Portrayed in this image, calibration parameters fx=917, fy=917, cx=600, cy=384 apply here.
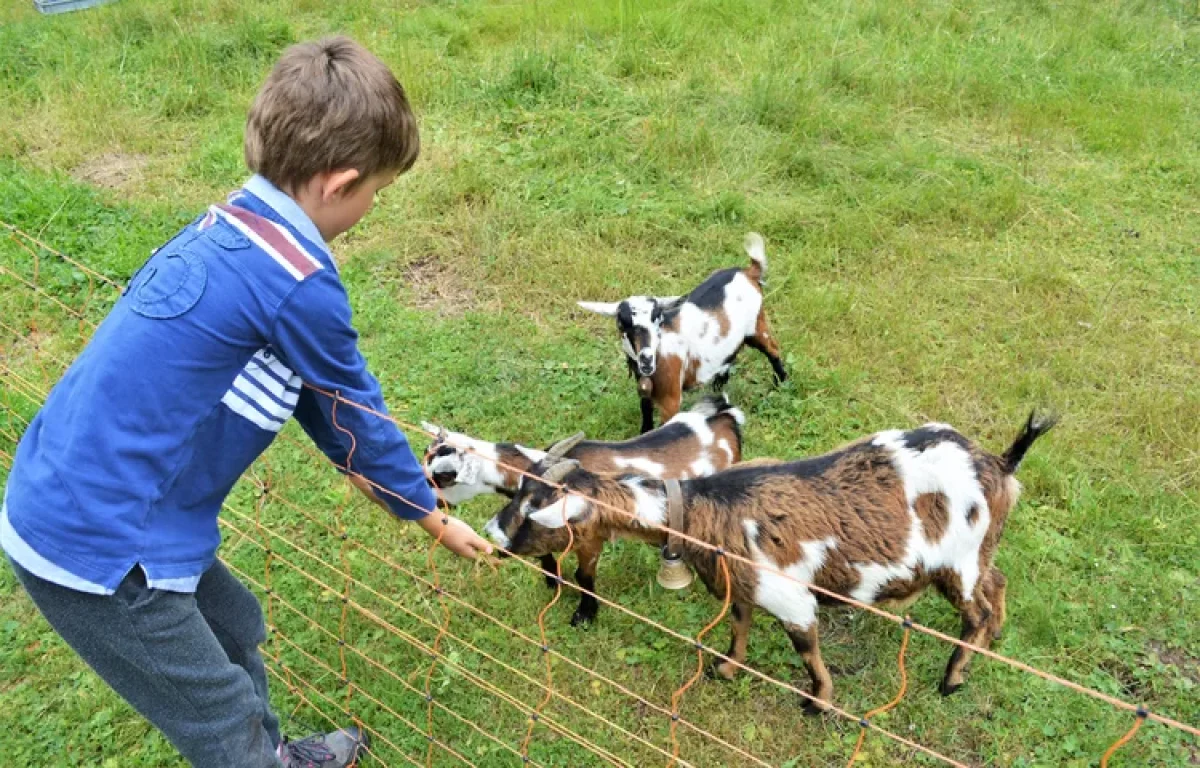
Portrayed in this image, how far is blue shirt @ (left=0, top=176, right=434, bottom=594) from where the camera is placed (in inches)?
70.7

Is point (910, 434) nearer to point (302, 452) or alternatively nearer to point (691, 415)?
point (691, 415)

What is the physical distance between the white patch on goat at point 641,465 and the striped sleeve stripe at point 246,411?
1.90 m

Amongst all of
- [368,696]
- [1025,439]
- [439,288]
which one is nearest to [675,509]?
[1025,439]

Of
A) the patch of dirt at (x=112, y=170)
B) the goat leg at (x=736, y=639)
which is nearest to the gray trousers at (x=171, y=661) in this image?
the goat leg at (x=736, y=639)

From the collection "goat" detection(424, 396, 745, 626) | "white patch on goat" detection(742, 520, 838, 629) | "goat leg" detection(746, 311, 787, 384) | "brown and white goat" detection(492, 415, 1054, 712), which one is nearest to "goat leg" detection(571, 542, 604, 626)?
"goat" detection(424, 396, 745, 626)

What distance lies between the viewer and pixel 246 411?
197 centimetres

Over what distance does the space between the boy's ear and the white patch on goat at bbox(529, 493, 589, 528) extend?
1.37 m

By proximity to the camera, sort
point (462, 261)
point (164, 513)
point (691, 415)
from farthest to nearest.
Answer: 1. point (462, 261)
2. point (691, 415)
3. point (164, 513)

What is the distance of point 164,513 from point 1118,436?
14.0 feet

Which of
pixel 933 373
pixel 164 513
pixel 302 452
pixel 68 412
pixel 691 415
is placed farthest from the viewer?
pixel 933 373

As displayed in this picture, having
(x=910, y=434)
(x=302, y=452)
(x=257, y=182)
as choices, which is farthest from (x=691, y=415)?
(x=257, y=182)

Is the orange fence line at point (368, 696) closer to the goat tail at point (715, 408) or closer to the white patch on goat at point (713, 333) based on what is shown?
the goat tail at point (715, 408)

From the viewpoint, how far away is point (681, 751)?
3.24 m

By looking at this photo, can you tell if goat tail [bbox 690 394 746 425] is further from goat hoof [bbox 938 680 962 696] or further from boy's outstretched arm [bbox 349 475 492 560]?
boy's outstretched arm [bbox 349 475 492 560]
